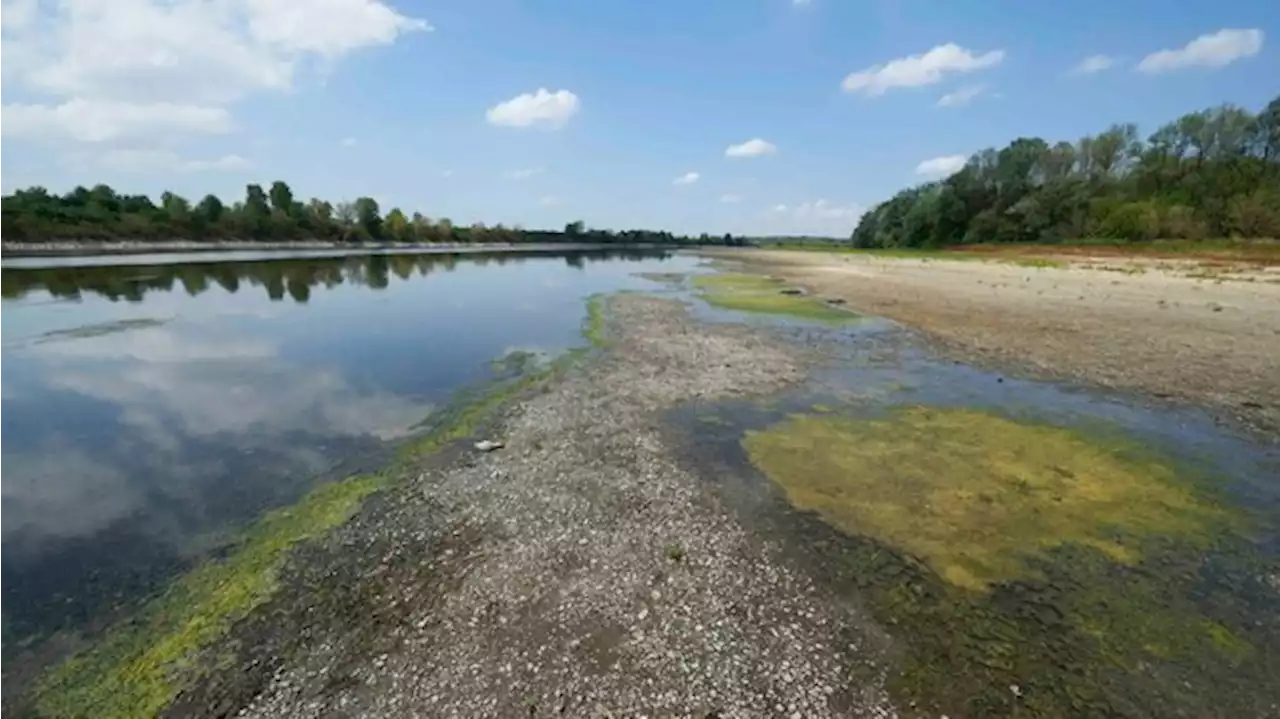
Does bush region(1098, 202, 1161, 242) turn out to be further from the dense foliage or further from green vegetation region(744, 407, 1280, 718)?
green vegetation region(744, 407, 1280, 718)

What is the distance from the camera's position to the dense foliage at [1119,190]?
234ft

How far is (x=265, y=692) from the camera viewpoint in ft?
19.4

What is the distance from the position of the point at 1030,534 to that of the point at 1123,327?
23217 millimetres

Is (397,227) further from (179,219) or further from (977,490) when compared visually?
(977,490)

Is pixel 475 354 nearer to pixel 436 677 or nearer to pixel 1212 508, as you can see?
pixel 436 677

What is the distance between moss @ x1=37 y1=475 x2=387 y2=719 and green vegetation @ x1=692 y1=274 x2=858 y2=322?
2773 centimetres

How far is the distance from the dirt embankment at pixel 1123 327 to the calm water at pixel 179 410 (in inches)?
747

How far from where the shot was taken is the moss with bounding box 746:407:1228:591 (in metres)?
8.73

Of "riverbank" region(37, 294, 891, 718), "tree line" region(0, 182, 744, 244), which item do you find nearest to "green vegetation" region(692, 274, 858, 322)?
"riverbank" region(37, 294, 891, 718)

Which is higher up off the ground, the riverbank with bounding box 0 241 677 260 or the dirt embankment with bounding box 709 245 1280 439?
the riverbank with bounding box 0 241 677 260

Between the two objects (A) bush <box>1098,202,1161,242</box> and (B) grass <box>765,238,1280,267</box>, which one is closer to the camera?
(B) grass <box>765,238,1280,267</box>

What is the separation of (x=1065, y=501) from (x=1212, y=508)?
2387mm

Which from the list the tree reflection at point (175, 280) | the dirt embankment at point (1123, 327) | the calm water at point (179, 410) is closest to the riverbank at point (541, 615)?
the calm water at point (179, 410)

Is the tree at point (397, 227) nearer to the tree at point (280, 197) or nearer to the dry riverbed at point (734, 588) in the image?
the tree at point (280, 197)
